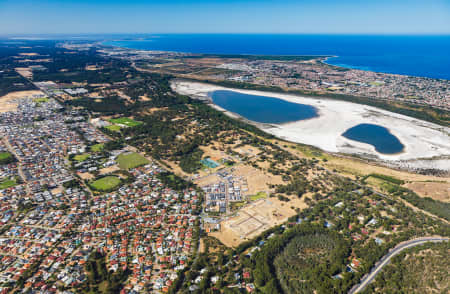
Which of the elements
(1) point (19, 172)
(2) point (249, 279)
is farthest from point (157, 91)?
(2) point (249, 279)

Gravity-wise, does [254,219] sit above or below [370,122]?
below

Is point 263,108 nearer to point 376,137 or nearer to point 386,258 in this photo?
point 376,137

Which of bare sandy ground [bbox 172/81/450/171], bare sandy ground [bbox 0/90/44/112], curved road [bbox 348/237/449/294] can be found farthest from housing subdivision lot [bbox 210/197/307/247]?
bare sandy ground [bbox 0/90/44/112]

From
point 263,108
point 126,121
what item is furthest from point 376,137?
point 126,121

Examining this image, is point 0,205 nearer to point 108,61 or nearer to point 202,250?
point 202,250

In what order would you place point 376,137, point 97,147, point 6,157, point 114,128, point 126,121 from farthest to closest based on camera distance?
point 126,121 → point 114,128 → point 376,137 → point 97,147 → point 6,157

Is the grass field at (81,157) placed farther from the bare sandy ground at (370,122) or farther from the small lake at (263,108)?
the small lake at (263,108)
